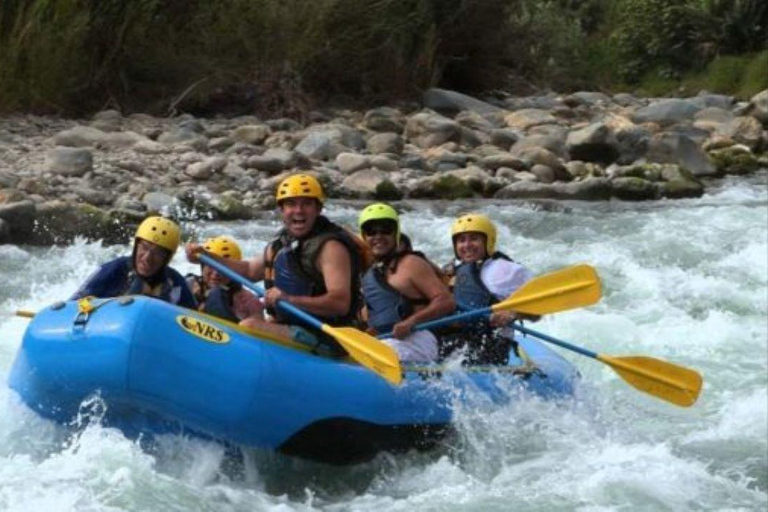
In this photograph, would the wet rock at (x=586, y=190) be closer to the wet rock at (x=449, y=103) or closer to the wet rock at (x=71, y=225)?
the wet rock at (x=449, y=103)

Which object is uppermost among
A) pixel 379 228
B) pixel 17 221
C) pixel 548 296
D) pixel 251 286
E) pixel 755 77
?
pixel 755 77

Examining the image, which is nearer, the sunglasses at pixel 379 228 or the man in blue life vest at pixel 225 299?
the sunglasses at pixel 379 228

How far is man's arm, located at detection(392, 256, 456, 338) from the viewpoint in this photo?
566 centimetres

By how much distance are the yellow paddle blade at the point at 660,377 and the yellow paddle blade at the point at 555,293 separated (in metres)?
0.34

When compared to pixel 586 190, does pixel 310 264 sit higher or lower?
higher

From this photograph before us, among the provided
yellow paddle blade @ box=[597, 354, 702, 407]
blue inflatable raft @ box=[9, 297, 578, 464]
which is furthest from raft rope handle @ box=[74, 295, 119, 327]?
yellow paddle blade @ box=[597, 354, 702, 407]

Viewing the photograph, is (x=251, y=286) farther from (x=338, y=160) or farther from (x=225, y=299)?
(x=338, y=160)

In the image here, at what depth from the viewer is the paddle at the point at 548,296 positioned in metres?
5.73

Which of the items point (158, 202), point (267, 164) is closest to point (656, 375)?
point (158, 202)

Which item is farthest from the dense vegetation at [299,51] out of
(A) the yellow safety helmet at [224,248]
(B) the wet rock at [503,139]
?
(A) the yellow safety helmet at [224,248]

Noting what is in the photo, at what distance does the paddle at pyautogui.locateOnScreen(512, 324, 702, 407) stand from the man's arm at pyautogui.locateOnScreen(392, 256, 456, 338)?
431 mm

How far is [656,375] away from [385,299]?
127 cm

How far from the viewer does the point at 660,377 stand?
19.8ft

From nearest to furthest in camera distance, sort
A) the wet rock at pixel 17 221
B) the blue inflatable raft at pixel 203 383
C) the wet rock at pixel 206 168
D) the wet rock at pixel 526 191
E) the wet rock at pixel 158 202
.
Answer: the blue inflatable raft at pixel 203 383 → the wet rock at pixel 17 221 → the wet rock at pixel 158 202 → the wet rock at pixel 206 168 → the wet rock at pixel 526 191
